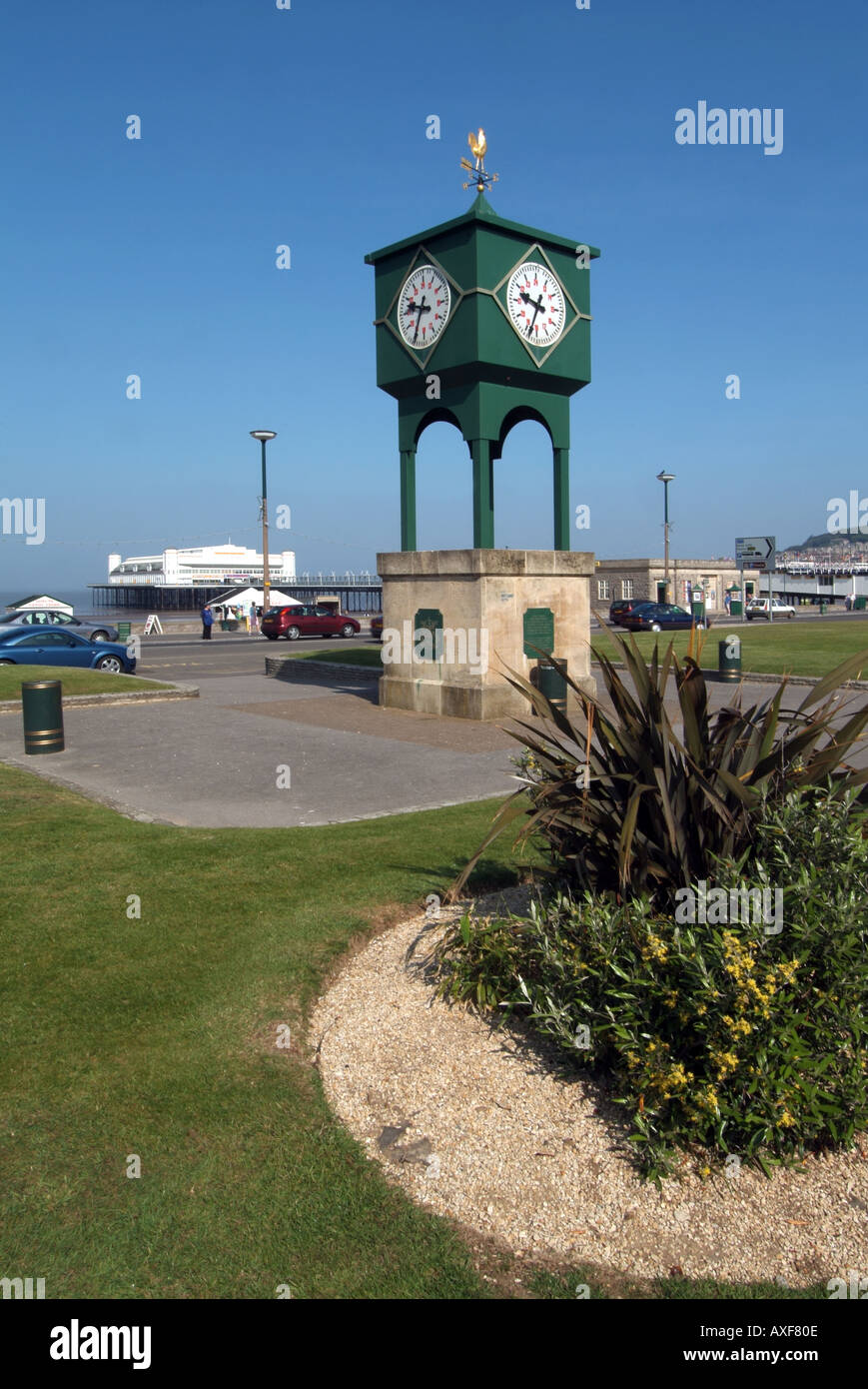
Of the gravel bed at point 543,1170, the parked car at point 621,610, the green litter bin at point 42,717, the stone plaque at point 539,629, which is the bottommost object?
the gravel bed at point 543,1170

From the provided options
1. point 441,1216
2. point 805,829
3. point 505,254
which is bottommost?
point 441,1216

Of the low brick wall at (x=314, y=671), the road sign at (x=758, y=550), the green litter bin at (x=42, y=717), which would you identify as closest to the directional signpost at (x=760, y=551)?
the road sign at (x=758, y=550)

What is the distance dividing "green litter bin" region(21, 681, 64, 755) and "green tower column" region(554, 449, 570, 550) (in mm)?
8659

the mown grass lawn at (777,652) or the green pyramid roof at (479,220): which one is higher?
the green pyramid roof at (479,220)

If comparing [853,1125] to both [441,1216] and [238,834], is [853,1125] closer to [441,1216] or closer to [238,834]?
[441,1216]

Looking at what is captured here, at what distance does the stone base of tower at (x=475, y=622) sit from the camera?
51.9 ft

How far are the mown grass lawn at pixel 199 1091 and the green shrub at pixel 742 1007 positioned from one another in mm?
657

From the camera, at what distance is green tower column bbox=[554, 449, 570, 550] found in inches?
665

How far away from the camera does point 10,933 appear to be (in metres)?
6.08

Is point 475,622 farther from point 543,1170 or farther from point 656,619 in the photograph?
point 656,619

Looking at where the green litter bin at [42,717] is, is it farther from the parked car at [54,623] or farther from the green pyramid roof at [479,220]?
the parked car at [54,623]

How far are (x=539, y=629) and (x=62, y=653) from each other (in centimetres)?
1346

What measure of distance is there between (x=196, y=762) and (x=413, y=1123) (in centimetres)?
901

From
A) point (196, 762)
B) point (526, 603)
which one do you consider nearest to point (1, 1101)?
point (196, 762)
